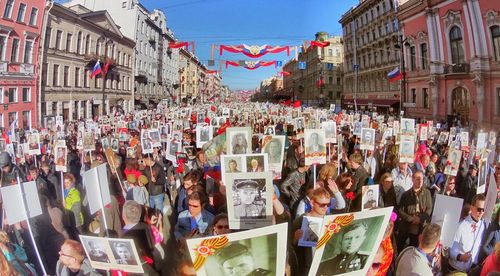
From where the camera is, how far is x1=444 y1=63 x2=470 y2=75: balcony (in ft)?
93.6

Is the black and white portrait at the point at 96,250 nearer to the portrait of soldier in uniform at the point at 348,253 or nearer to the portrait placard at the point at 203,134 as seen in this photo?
the portrait of soldier in uniform at the point at 348,253

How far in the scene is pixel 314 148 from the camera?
723cm

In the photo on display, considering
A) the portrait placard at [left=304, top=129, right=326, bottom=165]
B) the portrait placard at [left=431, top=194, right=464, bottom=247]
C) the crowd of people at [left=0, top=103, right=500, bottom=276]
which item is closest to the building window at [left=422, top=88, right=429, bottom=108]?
the crowd of people at [left=0, top=103, right=500, bottom=276]

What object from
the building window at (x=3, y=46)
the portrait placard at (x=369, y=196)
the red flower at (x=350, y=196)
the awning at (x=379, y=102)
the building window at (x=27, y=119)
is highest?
the building window at (x=3, y=46)

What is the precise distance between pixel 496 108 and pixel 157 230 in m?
29.1

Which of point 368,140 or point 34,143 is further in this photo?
point 34,143

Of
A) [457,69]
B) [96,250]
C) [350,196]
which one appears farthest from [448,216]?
[457,69]

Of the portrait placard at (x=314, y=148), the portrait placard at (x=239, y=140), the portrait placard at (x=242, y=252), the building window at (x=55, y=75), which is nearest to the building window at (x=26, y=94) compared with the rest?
the building window at (x=55, y=75)

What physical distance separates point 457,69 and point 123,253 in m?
32.3

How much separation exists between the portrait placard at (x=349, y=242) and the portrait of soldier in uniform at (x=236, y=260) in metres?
0.52

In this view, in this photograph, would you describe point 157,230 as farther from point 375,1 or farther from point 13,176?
point 375,1

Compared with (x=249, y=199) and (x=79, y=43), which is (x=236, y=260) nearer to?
(x=249, y=199)

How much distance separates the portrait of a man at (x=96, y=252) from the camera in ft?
11.0

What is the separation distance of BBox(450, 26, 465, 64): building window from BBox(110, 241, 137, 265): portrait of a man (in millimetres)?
32664
